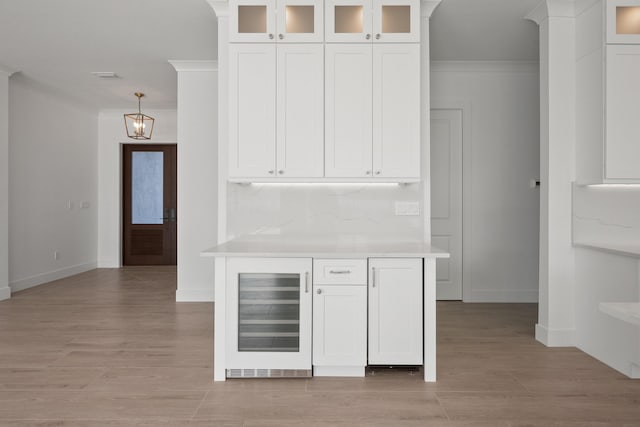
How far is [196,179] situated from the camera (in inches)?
214

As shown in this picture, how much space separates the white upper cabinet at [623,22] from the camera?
10.6 feet

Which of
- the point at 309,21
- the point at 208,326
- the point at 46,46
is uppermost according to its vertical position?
the point at 46,46

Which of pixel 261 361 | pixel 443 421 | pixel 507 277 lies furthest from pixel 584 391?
pixel 507 277

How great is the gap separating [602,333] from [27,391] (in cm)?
382

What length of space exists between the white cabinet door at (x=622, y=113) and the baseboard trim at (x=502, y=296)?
2.41 meters

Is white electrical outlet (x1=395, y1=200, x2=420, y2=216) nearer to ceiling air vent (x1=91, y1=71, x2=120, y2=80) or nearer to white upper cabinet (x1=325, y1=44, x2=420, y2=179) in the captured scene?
white upper cabinet (x1=325, y1=44, x2=420, y2=179)

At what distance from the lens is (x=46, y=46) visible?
4762 mm

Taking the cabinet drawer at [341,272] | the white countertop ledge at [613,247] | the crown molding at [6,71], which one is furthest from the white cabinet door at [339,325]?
the crown molding at [6,71]

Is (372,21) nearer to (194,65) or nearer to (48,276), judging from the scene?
(194,65)

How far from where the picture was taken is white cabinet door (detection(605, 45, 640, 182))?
3232 mm

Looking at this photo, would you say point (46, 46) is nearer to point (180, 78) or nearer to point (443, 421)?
point (180, 78)

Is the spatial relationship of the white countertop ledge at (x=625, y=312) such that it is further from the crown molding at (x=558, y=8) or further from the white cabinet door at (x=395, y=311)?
the crown molding at (x=558, y=8)

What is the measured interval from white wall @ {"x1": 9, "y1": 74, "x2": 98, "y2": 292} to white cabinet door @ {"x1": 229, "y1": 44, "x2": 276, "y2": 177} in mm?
4110

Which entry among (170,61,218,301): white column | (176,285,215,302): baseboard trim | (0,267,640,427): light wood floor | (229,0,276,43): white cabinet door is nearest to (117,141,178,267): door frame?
(170,61,218,301): white column
